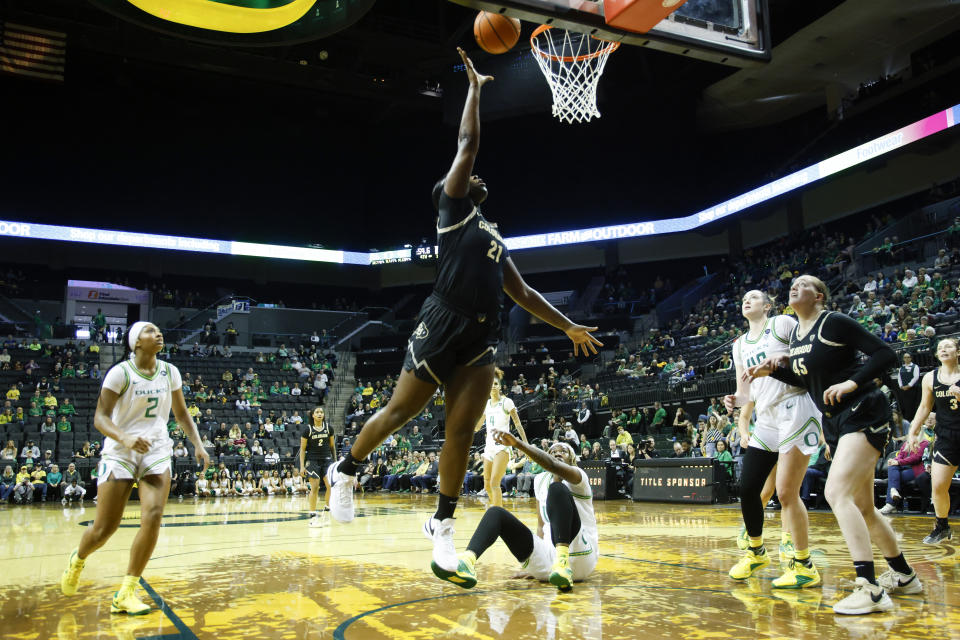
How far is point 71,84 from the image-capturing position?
32438 millimetres

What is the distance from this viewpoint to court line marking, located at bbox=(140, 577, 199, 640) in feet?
12.3

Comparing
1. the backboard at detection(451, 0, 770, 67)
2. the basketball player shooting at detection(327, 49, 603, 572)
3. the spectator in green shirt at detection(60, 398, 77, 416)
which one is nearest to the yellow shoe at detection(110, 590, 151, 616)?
the basketball player shooting at detection(327, 49, 603, 572)

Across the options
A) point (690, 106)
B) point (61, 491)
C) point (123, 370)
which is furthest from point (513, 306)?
point (123, 370)

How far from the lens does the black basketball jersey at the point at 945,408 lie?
721cm

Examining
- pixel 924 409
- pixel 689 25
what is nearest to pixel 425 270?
pixel 689 25

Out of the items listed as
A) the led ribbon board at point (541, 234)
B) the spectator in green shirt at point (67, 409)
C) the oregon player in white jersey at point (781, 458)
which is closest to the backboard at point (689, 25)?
the oregon player in white jersey at point (781, 458)

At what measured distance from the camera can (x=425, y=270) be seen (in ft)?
132

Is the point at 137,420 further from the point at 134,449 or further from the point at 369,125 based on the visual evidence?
the point at 369,125

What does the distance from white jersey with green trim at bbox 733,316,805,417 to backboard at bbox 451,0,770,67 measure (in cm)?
282

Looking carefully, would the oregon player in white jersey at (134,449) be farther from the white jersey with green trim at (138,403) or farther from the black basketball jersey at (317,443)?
the black basketball jersey at (317,443)

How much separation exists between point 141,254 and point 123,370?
34817mm

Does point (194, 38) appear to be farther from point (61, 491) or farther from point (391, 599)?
point (391, 599)

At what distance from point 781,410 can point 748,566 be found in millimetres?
1130

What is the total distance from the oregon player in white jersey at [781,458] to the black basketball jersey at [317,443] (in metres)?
7.48
